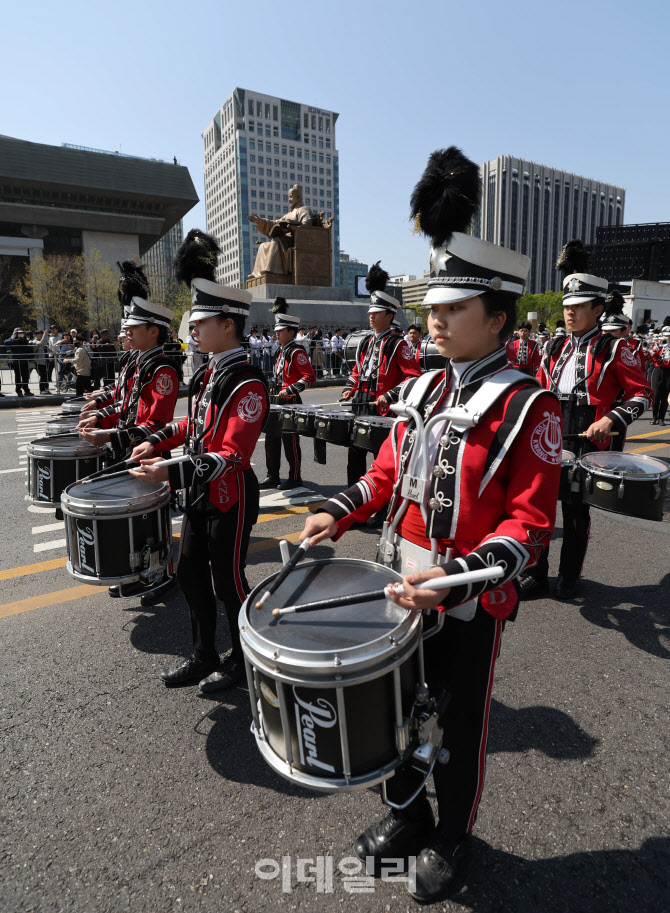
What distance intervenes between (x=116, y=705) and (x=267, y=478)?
5.01 metres

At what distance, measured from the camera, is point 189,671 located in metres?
3.23

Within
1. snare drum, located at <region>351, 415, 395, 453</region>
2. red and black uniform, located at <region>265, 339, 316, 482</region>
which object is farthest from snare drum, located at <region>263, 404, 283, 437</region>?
snare drum, located at <region>351, 415, 395, 453</region>

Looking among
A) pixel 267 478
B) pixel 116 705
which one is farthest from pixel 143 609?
pixel 267 478

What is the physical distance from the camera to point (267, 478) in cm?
798

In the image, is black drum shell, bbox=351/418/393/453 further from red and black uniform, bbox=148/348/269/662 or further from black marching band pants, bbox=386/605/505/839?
black marching band pants, bbox=386/605/505/839

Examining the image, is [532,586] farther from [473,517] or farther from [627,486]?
[473,517]

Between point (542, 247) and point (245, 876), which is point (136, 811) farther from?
point (542, 247)

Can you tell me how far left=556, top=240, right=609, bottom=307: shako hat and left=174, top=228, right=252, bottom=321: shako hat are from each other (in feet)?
8.61

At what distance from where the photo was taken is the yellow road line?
418 centimetres

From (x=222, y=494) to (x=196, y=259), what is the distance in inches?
61.5

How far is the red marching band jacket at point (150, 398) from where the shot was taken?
4.26 metres

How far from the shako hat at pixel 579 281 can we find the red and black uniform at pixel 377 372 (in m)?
1.96

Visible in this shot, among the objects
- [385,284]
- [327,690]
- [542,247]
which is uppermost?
[542,247]

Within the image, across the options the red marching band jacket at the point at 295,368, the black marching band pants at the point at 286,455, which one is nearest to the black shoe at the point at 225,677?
the black marching band pants at the point at 286,455
